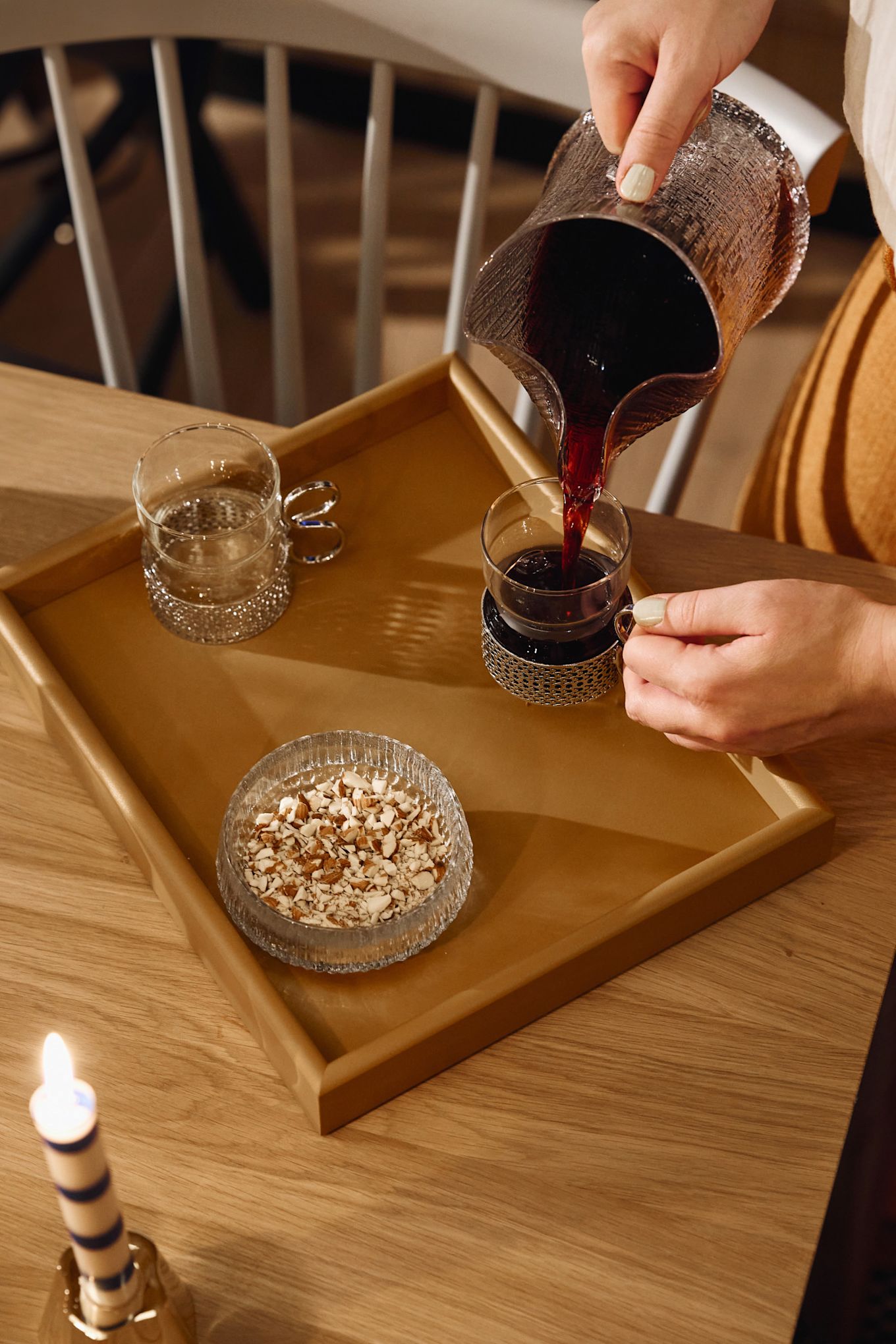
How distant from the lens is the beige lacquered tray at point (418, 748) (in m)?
0.91

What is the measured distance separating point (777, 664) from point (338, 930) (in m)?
0.39

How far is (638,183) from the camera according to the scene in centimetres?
87

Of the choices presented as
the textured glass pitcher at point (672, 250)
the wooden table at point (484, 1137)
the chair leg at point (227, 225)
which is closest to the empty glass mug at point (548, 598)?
the textured glass pitcher at point (672, 250)

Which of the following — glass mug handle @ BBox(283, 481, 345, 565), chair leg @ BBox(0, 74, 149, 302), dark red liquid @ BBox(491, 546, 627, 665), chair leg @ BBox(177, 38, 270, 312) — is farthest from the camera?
chair leg @ BBox(177, 38, 270, 312)

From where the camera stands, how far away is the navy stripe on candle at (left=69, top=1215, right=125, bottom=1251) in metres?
0.62

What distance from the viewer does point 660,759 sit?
1.06 metres

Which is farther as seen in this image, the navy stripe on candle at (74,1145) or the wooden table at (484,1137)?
the wooden table at (484,1137)

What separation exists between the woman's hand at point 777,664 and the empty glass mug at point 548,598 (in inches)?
3.3

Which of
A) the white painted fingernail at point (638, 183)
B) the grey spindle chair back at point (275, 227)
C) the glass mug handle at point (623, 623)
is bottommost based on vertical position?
the glass mug handle at point (623, 623)

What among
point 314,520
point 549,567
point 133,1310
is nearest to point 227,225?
point 314,520

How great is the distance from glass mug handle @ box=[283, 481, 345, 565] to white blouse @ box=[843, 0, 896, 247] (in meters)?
0.53

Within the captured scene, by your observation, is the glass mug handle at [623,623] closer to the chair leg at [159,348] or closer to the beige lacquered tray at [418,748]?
the beige lacquered tray at [418,748]

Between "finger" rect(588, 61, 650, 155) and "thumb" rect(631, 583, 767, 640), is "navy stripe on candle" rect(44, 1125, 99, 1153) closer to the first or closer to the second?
"thumb" rect(631, 583, 767, 640)

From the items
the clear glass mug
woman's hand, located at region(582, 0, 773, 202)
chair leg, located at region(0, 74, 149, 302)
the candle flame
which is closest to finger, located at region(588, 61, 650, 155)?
woman's hand, located at region(582, 0, 773, 202)
